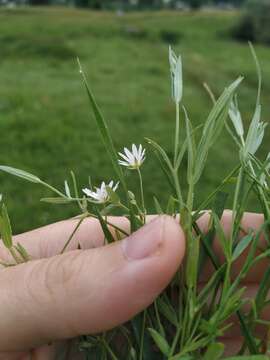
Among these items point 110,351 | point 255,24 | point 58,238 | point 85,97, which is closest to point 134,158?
point 110,351

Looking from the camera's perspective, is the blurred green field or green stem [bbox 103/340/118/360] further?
the blurred green field

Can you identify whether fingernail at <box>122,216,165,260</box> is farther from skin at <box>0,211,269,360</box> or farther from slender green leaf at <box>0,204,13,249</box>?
slender green leaf at <box>0,204,13,249</box>

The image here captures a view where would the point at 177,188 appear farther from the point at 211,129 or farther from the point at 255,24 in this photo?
the point at 255,24

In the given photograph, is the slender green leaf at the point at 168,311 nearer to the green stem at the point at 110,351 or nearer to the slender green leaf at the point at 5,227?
the green stem at the point at 110,351

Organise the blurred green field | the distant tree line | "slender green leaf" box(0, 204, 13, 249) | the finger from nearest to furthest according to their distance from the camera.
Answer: "slender green leaf" box(0, 204, 13, 249), the finger, the blurred green field, the distant tree line

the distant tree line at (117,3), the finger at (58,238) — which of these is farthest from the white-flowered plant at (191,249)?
the distant tree line at (117,3)

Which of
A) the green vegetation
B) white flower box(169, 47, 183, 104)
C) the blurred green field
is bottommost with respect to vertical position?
the green vegetation

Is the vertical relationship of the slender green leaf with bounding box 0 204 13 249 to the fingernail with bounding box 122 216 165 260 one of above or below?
below

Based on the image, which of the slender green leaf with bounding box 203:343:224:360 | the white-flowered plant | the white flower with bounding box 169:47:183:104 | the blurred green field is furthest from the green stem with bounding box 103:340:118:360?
the blurred green field

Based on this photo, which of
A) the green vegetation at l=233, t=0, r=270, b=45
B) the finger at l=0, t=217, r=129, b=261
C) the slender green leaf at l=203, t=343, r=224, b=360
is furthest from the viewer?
the green vegetation at l=233, t=0, r=270, b=45
